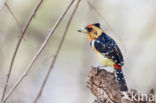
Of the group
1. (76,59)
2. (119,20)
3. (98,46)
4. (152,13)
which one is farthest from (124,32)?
(98,46)

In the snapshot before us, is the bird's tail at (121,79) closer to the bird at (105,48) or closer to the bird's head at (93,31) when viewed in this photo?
the bird at (105,48)

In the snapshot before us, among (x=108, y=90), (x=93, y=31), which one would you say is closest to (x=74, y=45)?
(x=93, y=31)

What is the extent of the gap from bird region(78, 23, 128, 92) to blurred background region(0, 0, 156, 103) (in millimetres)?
1935

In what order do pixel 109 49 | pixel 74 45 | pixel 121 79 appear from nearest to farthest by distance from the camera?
pixel 121 79, pixel 109 49, pixel 74 45

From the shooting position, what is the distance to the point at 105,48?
8.54ft

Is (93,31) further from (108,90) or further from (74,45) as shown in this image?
(74,45)

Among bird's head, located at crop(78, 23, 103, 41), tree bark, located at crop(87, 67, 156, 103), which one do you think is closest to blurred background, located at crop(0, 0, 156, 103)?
bird's head, located at crop(78, 23, 103, 41)

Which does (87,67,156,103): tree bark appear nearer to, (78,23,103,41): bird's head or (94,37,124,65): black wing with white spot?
(94,37,124,65): black wing with white spot

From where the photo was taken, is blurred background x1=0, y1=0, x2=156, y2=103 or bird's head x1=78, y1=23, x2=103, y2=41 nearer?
bird's head x1=78, y1=23, x2=103, y2=41

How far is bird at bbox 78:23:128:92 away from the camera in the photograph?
2510 mm

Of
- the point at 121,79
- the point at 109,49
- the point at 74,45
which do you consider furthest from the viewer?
the point at 74,45

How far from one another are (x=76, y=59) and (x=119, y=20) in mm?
864

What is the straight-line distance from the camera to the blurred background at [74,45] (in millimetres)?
4725

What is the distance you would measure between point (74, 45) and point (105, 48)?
297 centimetres
